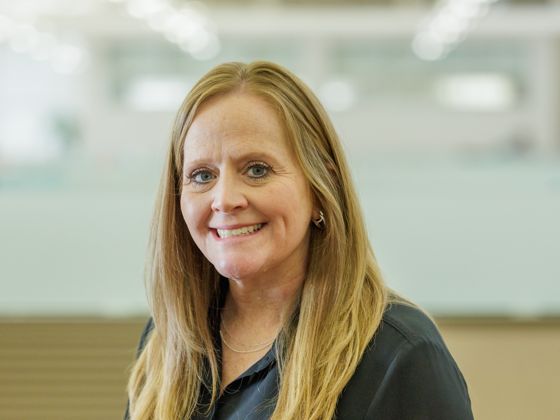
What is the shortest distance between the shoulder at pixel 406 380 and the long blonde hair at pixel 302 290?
2 cm

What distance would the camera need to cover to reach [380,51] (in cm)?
930

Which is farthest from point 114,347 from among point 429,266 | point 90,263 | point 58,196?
point 429,266

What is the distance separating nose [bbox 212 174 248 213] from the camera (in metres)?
1.27

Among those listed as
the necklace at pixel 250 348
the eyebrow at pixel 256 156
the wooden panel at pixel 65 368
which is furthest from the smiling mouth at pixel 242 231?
the wooden panel at pixel 65 368

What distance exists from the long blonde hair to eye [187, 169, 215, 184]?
70 mm

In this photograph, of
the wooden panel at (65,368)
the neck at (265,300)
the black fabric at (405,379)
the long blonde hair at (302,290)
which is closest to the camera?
the black fabric at (405,379)

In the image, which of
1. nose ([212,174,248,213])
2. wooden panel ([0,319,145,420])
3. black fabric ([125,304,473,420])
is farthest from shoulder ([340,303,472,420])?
wooden panel ([0,319,145,420])

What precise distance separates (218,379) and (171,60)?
720cm

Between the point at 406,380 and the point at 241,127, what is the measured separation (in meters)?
0.49

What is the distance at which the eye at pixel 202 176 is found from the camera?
1.32 meters

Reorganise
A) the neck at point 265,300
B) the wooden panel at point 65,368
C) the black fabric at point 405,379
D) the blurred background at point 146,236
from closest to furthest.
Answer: the black fabric at point 405,379 → the neck at point 265,300 → the blurred background at point 146,236 → the wooden panel at point 65,368

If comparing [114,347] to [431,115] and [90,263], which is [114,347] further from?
[431,115]

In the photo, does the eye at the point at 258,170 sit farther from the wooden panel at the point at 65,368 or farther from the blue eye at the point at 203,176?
the wooden panel at the point at 65,368

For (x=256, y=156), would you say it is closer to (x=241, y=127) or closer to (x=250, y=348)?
(x=241, y=127)
